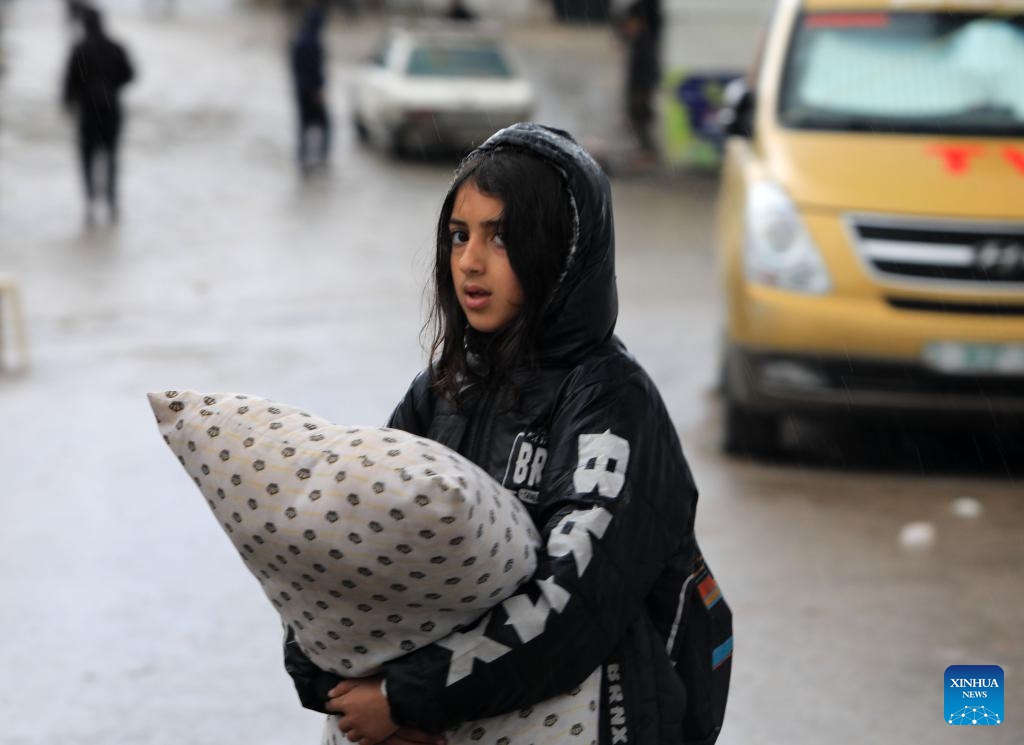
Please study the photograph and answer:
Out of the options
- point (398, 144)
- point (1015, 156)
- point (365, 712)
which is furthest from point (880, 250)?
point (398, 144)

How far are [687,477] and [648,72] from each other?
62.2 feet

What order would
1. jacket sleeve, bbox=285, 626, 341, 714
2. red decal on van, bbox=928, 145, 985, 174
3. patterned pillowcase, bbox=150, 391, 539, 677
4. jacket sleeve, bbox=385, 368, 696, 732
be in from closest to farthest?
patterned pillowcase, bbox=150, 391, 539, 677 < jacket sleeve, bbox=385, 368, 696, 732 < jacket sleeve, bbox=285, 626, 341, 714 < red decal on van, bbox=928, 145, 985, 174

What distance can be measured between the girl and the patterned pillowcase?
60 mm

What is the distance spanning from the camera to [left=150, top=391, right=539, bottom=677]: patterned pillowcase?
2088 mm

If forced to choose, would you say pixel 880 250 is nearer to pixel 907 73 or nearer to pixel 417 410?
pixel 907 73

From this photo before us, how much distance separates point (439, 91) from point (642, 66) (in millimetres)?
2786

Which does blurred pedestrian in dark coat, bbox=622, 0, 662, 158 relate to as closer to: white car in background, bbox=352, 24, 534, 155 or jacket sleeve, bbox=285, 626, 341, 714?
white car in background, bbox=352, 24, 534, 155

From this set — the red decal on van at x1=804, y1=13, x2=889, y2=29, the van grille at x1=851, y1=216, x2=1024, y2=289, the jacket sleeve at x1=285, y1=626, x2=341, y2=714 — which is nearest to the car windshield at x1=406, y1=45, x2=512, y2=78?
the red decal on van at x1=804, y1=13, x2=889, y2=29

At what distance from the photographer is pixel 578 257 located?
2.36m

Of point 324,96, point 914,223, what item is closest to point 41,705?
point 914,223

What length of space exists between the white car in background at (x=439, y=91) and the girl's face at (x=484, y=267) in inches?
664

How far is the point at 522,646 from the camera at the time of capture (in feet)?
7.17

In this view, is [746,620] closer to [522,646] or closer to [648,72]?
[522,646]

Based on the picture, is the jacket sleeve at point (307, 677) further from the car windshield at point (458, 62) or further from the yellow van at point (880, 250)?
the car windshield at point (458, 62)
